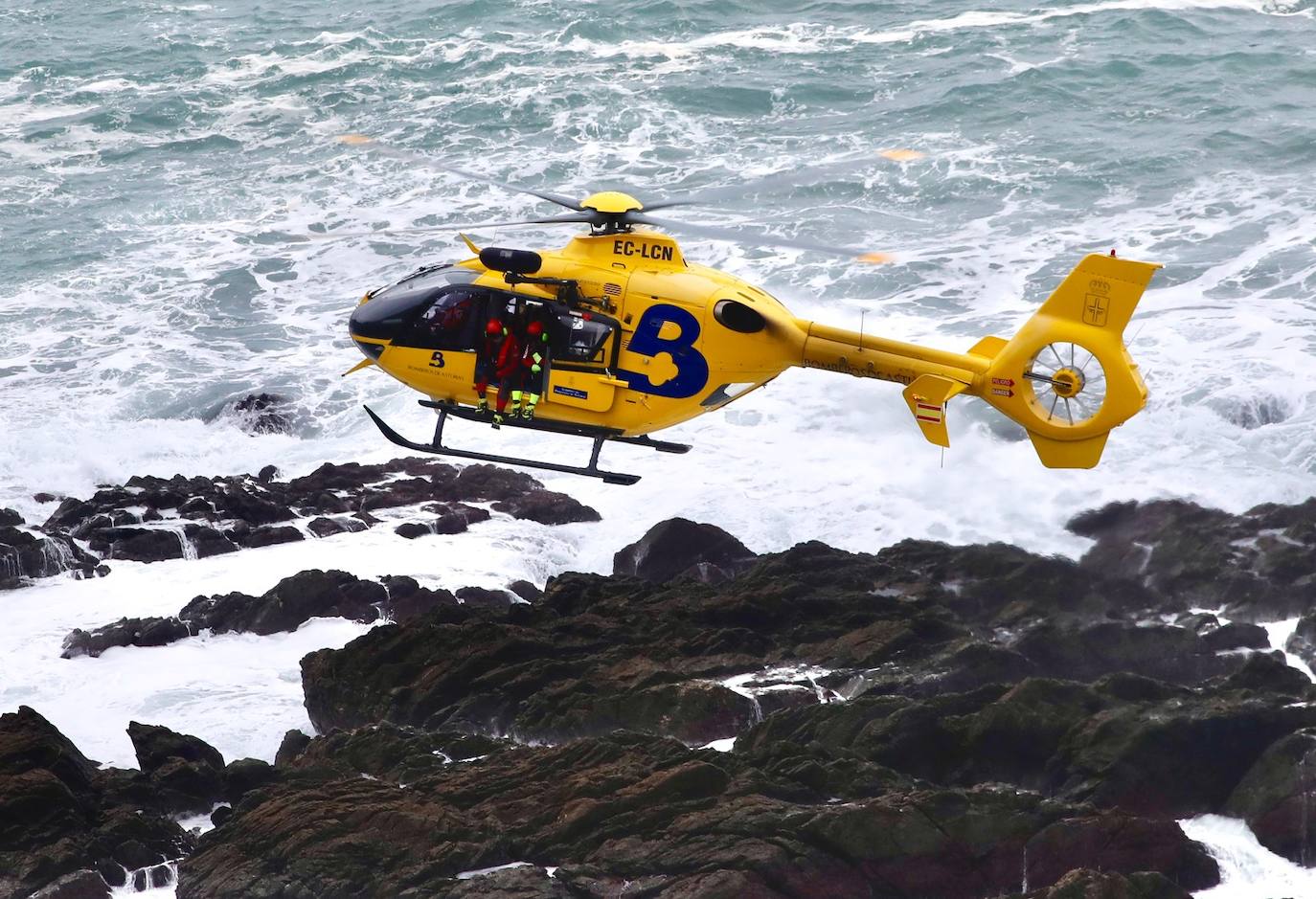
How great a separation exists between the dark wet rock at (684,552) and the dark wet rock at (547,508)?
2.13 metres

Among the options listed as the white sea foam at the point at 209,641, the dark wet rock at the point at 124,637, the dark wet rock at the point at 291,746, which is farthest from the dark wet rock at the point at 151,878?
the dark wet rock at the point at 124,637

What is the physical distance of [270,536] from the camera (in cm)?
2717

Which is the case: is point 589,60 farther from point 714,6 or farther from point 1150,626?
point 1150,626

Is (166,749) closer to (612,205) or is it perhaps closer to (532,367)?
(532,367)

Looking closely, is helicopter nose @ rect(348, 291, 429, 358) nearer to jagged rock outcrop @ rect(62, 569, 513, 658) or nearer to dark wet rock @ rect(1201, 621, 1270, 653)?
jagged rock outcrop @ rect(62, 569, 513, 658)

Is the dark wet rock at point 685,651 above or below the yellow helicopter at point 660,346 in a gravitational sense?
below

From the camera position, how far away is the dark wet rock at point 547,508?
2811cm

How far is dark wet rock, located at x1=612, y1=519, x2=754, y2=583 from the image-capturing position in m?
25.7

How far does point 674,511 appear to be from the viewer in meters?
28.5

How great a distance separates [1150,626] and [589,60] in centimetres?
3164

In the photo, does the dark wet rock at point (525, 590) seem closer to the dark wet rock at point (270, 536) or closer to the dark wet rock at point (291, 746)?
the dark wet rock at point (270, 536)

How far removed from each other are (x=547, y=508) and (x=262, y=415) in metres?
7.58

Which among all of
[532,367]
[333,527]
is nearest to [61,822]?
[532,367]

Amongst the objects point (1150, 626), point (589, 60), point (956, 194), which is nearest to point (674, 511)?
point (1150, 626)
